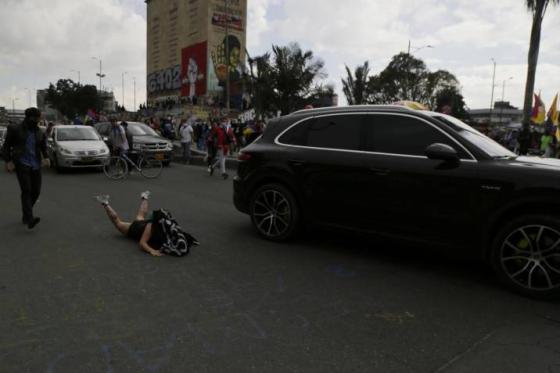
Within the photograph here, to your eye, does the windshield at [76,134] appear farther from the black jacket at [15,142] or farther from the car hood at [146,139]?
the black jacket at [15,142]

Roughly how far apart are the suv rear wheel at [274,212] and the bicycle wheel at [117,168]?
7.96 meters

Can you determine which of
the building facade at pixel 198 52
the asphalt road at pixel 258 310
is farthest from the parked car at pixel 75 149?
the building facade at pixel 198 52

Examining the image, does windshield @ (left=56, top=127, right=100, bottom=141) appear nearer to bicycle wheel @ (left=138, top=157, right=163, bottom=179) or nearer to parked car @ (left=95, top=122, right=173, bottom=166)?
parked car @ (left=95, top=122, right=173, bottom=166)

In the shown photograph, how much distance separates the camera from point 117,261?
5125mm

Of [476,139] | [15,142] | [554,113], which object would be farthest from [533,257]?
[554,113]

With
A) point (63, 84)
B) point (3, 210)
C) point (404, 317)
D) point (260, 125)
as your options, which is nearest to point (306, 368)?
point (404, 317)

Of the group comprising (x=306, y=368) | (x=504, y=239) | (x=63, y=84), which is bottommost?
(x=306, y=368)

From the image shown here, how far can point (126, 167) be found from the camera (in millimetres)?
13180

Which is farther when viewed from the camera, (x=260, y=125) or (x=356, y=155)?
(x=260, y=125)

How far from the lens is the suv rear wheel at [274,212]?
585 centimetres

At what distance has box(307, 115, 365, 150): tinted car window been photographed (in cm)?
539

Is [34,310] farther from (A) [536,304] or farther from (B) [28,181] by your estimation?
(A) [536,304]

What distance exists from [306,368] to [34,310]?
7.56 feet

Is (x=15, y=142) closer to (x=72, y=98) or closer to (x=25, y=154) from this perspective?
(x=25, y=154)
